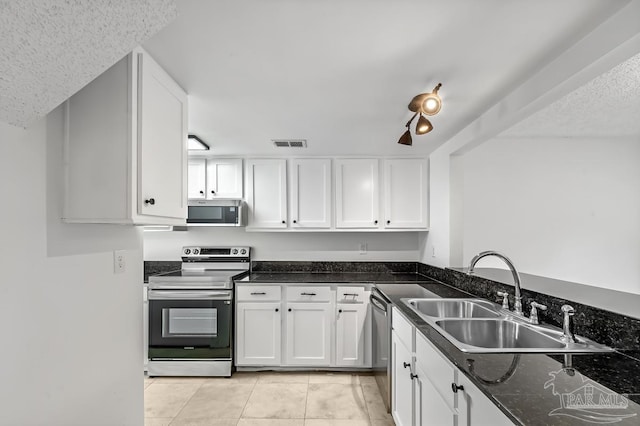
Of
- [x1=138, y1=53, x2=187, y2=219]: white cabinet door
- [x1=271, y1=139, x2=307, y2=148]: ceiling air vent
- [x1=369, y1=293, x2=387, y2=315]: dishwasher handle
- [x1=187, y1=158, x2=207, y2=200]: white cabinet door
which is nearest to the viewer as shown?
[x1=138, y1=53, x2=187, y2=219]: white cabinet door

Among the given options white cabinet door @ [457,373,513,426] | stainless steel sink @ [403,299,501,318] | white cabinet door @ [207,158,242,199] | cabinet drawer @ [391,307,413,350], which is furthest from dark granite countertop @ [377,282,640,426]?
white cabinet door @ [207,158,242,199]

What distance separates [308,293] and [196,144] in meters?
1.76

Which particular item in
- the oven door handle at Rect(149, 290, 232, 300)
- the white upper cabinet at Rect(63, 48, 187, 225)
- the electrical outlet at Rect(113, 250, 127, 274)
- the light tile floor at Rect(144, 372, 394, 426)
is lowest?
the light tile floor at Rect(144, 372, 394, 426)

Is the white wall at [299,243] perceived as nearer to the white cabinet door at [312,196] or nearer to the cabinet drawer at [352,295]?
the white cabinet door at [312,196]

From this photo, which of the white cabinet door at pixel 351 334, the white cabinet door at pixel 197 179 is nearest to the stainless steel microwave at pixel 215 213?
the white cabinet door at pixel 197 179

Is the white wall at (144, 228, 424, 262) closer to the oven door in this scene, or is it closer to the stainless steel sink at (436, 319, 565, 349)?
the oven door

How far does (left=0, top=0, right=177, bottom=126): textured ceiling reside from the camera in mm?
798

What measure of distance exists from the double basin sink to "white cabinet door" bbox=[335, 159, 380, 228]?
56.3 inches

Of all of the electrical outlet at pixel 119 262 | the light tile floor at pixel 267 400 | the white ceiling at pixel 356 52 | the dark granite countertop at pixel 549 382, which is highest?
the white ceiling at pixel 356 52

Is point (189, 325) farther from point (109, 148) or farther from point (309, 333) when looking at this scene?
point (109, 148)

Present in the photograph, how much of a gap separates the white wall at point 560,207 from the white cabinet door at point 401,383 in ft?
5.36

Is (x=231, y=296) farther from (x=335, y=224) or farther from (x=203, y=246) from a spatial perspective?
(x=335, y=224)

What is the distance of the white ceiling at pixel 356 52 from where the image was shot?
124 cm

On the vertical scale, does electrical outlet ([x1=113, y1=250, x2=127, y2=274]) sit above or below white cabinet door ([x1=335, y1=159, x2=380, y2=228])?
below
